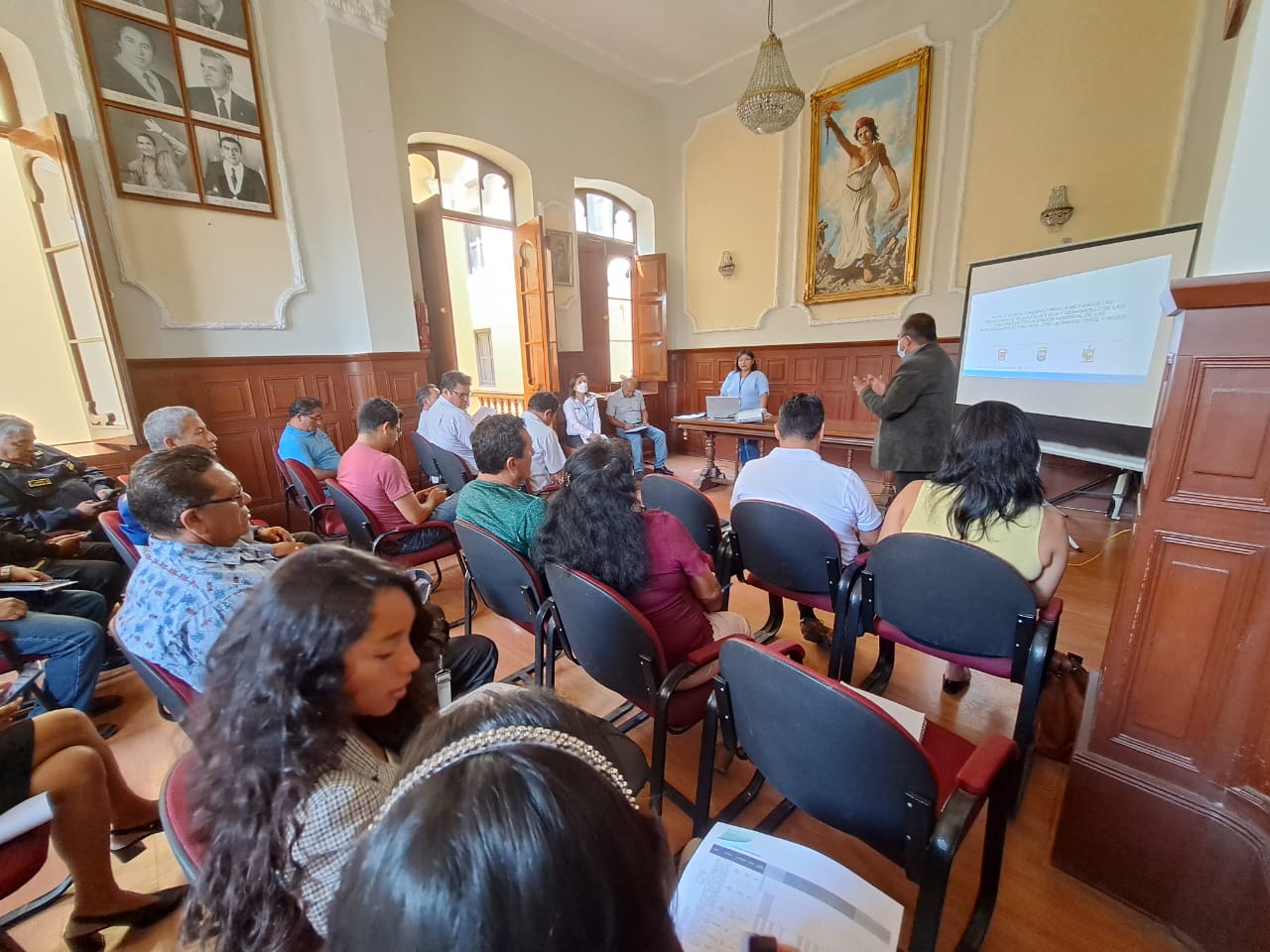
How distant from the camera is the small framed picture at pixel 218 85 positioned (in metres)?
3.28

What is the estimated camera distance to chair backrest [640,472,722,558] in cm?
216

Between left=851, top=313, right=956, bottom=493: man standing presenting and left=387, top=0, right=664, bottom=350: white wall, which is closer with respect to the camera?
left=851, top=313, right=956, bottom=493: man standing presenting

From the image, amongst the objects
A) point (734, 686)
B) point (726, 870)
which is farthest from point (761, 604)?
point (726, 870)

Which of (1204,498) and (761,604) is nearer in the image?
(1204,498)

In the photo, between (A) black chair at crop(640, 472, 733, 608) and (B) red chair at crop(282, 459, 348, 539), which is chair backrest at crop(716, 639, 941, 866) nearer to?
(A) black chair at crop(640, 472, 733, 608)

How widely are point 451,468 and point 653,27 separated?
4.73 metres

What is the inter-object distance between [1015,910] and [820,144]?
5.86m

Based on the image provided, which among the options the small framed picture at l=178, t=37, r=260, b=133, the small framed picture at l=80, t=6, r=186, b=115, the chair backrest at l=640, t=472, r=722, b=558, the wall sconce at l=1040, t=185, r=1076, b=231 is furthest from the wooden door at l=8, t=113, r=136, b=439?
the wall sconce at l=1040, t=185, r=1076, b=231

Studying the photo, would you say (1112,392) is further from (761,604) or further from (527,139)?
(527,139)

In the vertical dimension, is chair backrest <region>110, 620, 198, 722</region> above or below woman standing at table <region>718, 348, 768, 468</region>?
below

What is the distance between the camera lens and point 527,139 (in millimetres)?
5141

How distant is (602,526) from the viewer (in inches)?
53.9

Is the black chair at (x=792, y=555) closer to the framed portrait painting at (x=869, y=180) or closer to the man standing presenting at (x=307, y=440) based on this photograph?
the man standing presenting at (x=307, y=440)

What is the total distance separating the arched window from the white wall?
33cm
